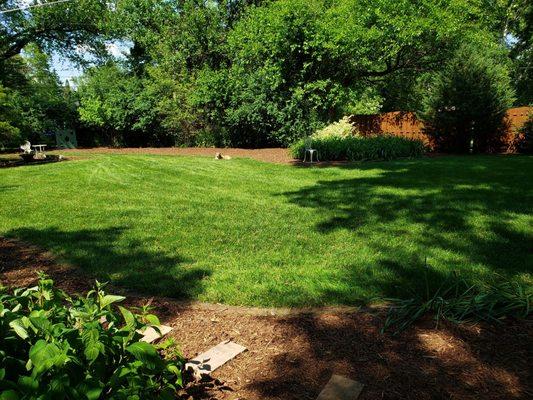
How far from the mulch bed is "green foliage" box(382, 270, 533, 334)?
7cm

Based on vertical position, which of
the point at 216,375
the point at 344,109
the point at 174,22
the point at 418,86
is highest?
the point at 174,22

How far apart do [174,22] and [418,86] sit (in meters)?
13.9

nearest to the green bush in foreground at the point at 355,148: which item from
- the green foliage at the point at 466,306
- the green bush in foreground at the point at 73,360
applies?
the green foliage at the point at 466,306

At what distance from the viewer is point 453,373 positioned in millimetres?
2158

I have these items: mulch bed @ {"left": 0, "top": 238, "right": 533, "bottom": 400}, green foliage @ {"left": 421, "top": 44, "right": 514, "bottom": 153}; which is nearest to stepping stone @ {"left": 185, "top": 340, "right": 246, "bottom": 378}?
mulch bed @ {"left": 0, "top": 238, "right": 533, "bottom": 400}

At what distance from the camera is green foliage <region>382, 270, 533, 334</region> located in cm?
269

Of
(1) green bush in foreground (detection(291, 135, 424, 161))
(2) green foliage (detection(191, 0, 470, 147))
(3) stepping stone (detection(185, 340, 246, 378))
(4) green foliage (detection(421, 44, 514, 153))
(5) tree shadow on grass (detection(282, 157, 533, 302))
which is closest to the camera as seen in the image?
(3) stepping stone (detection(185, 340, 246, 378))

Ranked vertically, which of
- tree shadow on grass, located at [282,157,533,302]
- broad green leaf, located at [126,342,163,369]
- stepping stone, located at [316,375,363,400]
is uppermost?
broad green leaf, located at [126,342,163,369]

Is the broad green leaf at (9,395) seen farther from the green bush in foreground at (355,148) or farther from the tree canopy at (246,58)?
the tree canopy at (246,58)

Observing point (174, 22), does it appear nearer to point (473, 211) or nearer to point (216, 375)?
point (473, 211)

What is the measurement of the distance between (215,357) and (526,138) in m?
15.0

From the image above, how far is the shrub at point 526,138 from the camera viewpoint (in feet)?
44.5

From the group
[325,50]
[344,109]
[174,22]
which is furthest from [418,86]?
[174,22]

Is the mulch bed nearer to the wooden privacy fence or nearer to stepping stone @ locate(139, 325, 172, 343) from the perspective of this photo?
stepping stone @ locate(139, 325, 172, 343)
